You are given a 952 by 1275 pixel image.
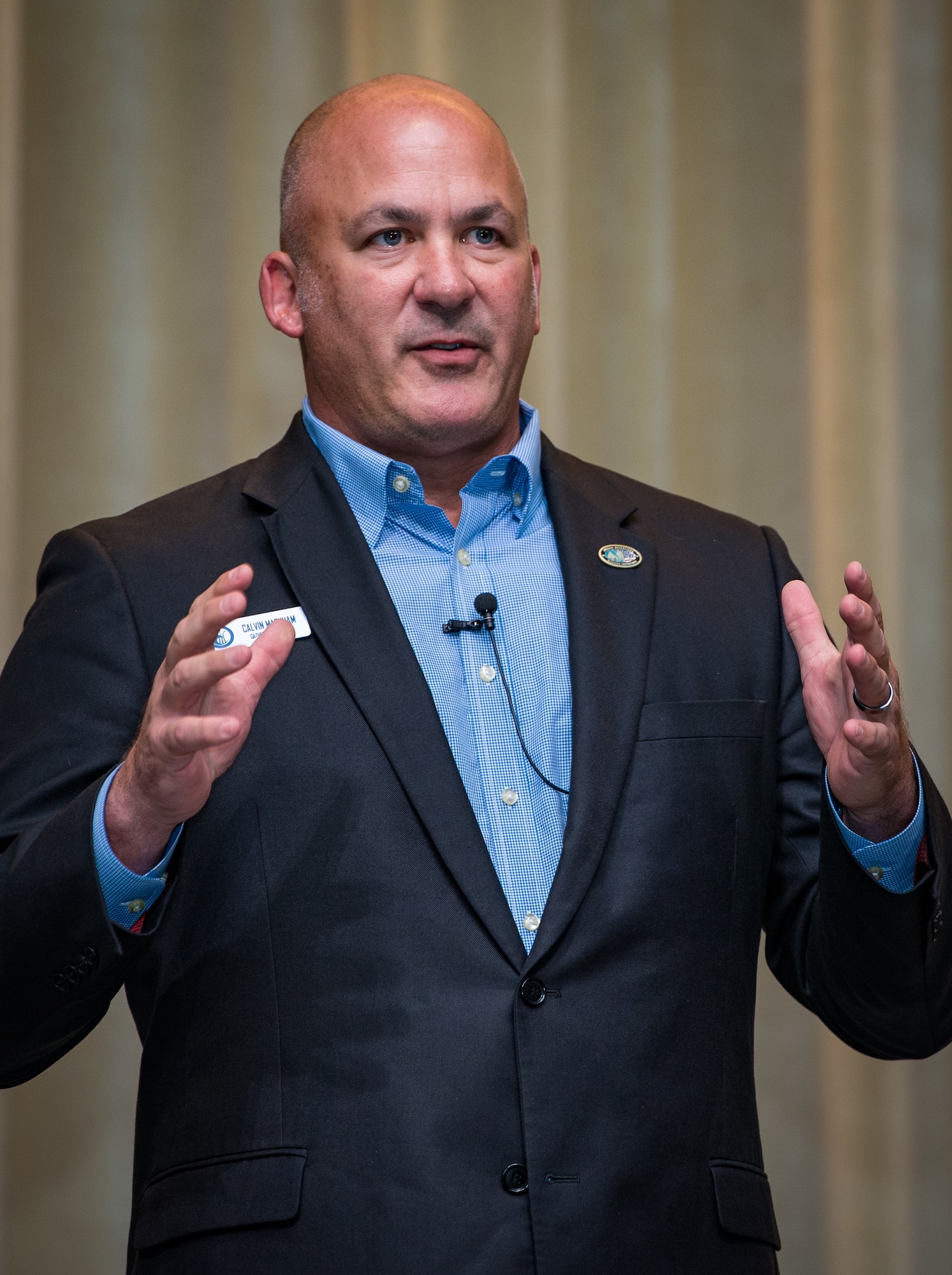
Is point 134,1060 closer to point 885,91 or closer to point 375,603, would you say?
point 375,603

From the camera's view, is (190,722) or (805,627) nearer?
(190,722)

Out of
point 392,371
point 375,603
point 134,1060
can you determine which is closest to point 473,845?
point 375,603

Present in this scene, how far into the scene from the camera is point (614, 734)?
1.79 meters

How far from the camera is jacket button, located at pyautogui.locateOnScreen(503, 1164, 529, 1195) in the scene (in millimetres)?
1577

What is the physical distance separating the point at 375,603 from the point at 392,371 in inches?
14.4

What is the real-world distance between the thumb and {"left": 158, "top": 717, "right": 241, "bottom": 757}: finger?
0.66m

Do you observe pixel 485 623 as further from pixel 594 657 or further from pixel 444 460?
pixel 444 460

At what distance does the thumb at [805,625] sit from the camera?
173 centimetres

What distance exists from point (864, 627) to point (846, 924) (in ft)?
1.21

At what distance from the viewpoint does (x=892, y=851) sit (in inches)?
66.2

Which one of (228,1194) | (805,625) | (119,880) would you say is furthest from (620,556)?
(228,1194)

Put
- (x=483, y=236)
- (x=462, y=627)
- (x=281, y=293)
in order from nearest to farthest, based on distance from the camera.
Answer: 1. (x=462, y=627)
2. (x=483, y=236)
3. (x=281, y=293)

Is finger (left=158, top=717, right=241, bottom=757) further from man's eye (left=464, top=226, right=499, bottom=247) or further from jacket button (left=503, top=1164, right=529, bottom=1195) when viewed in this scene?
man's eye (left=464, top=226, right=499, bottom=247)

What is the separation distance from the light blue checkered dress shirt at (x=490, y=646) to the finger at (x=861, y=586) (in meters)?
0.25
